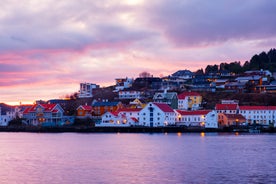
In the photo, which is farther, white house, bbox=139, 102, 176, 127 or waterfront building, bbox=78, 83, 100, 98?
waterfront building, bbox=78, 83, 100, 98

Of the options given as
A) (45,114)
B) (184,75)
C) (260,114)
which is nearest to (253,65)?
(184,75)

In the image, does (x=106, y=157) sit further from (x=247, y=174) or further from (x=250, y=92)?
(x=250, y=92)

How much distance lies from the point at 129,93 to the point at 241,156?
62664 millimetres

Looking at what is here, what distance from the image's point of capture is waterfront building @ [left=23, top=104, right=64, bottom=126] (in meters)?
78.8

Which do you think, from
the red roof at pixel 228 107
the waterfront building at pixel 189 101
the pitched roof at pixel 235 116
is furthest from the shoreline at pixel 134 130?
the waterfront building at pixel 189 101

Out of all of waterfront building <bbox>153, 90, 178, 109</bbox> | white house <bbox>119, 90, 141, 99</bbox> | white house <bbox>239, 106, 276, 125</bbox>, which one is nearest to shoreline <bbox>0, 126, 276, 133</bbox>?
white house <bbox>239, 106, 276, 125</bbox>

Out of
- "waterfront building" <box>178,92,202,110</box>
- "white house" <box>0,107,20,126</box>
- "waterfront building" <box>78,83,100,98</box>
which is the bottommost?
"white house" <box>0,107,20,126</box>

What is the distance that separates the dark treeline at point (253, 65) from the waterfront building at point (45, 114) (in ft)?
166

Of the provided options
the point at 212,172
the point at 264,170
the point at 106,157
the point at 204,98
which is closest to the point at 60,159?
the point at 106,157

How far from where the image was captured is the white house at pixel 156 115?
68.8 m

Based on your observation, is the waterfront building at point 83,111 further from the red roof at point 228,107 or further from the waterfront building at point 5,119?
the red roof at point 228,107

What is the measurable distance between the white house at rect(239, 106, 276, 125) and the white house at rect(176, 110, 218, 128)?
7.32 meters

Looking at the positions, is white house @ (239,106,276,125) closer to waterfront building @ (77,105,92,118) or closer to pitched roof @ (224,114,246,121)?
pitched roof @ (224,114,246,121)

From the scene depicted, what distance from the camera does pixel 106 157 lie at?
3384 centimetres
